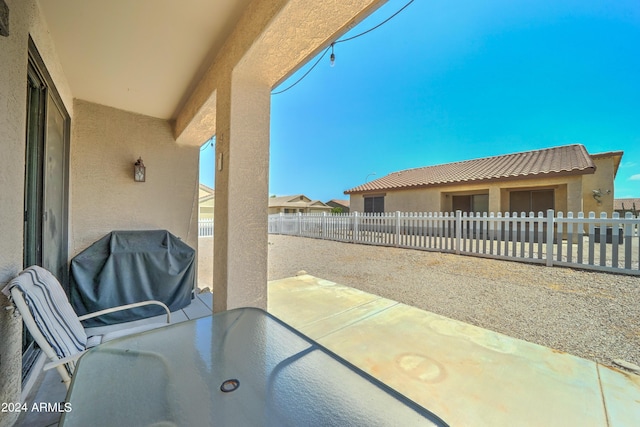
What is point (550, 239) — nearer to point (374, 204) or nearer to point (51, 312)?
point (51, 312)

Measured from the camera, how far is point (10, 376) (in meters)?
1.27

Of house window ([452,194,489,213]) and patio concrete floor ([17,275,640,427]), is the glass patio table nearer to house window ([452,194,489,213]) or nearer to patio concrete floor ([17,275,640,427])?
patio concrete floor ([17,275,640,427])

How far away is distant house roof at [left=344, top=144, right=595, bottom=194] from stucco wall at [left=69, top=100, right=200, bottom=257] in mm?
9857

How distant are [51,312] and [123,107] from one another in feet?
10.0

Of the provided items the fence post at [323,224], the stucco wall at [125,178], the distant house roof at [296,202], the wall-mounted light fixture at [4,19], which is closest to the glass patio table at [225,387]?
the wall-mounted light fixture at [4,19]

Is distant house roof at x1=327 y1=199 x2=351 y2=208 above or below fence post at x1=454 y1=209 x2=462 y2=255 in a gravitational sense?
above

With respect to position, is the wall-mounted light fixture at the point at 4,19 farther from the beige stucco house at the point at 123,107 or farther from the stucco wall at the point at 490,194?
the stucco wall at the point at 490,194

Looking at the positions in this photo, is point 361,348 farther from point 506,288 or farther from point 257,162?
point 506,288

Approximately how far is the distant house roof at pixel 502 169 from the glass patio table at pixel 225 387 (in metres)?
10.5

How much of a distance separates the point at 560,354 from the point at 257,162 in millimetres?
3150

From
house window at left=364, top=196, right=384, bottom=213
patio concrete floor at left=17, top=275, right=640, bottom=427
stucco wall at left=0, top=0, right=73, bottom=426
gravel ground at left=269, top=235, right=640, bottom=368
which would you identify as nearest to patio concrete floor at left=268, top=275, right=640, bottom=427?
patio concrete floor at left=17, top=275, right=640, bottom=427

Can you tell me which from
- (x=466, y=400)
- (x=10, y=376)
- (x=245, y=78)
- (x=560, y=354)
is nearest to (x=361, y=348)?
(x=466, y=400)

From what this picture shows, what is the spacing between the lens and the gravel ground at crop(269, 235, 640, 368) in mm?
2500

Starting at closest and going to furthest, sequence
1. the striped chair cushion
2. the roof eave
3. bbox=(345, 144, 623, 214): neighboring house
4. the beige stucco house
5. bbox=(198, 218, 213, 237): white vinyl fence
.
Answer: the striped chair cushion < the beige stucco house < the roof eave < bbox=(345, 144, 623, 214): neighboring house < bbox=(198, 218, 213, 237): white vinyl fence
